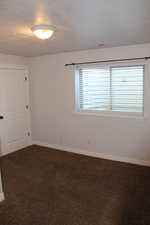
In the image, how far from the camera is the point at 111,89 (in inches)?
163

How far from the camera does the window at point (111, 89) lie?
3.86 m

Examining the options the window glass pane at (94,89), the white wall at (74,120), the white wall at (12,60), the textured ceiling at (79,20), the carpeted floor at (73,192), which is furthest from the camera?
the white wall at (12,60)

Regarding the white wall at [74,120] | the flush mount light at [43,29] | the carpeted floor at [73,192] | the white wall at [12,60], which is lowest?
the carpeted floor at [73,192]

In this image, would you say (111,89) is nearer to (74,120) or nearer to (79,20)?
(74,120)

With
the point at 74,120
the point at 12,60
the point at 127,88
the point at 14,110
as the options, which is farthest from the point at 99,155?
the point at 12,60

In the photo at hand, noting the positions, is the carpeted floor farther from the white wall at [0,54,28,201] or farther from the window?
the white wall at [0,54,28,201]

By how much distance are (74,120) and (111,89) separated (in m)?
1.14

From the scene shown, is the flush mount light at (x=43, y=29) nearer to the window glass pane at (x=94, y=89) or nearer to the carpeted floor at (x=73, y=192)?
the window glass pane at (x=94, y=89)

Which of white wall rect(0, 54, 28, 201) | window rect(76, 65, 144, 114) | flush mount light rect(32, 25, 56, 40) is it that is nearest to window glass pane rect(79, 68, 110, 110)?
window rect(76, 65, 144, 114)

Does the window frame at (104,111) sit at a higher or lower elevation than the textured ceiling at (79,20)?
lower

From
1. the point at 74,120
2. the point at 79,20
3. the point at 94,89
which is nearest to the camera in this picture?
the point at 79,20

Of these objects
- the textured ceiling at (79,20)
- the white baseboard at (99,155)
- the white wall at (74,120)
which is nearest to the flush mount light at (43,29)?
the textured ceiling at (79,20)

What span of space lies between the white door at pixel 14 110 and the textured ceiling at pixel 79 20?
4.39 feet

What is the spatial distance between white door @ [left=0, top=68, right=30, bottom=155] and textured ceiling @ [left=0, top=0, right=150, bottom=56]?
4.39 ft
